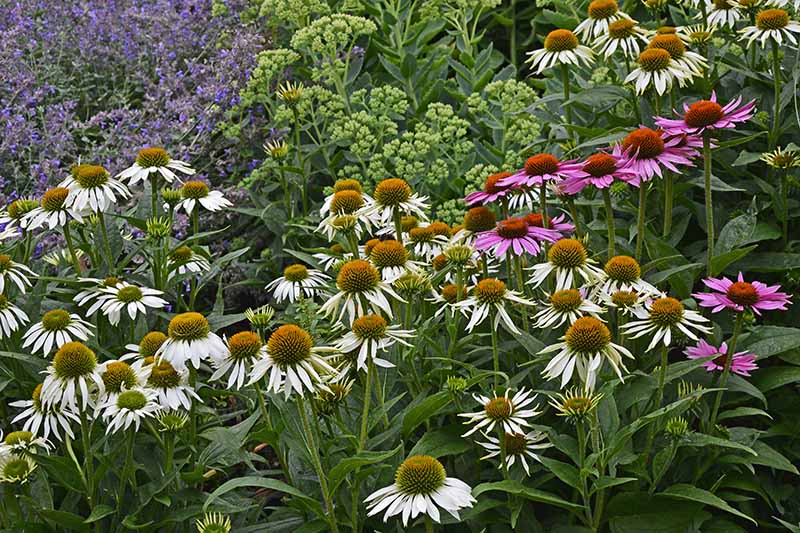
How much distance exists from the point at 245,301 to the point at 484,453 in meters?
1.85

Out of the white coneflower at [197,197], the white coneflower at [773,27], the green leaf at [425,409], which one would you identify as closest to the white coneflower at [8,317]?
the white coneflower at [197,197]

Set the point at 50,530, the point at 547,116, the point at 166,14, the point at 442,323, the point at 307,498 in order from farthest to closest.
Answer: the point at 166,14
the point at 547,116
the point at 442,323
the point at 50,530
the point at 307,498

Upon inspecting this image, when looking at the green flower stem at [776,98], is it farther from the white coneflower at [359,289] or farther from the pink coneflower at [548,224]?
the white coneflower at [359,289]

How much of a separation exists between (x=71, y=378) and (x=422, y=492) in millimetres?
717

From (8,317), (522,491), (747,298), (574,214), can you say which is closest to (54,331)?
(8,317)

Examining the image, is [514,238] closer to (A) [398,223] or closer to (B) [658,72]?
(A) [398,223]

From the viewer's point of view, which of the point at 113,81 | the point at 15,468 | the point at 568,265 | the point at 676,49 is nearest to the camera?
the point at 15,468

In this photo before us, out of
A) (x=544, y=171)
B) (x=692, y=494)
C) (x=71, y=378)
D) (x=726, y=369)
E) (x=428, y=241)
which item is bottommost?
(x=692, y=494)

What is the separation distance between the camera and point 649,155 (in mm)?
2018

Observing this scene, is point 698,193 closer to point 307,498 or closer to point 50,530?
point 307,498

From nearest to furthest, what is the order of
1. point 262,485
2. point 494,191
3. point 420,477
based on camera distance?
point 420,477 → point 262,485 → point 494,191

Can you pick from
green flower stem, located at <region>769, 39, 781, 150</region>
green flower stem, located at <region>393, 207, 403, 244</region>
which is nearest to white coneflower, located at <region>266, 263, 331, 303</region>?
green flower stem, located at <region>393, 207, 403, 244</region>

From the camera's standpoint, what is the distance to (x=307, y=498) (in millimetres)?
1764

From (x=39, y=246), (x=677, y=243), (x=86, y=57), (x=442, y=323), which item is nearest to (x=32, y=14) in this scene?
(x=86, y=57)
